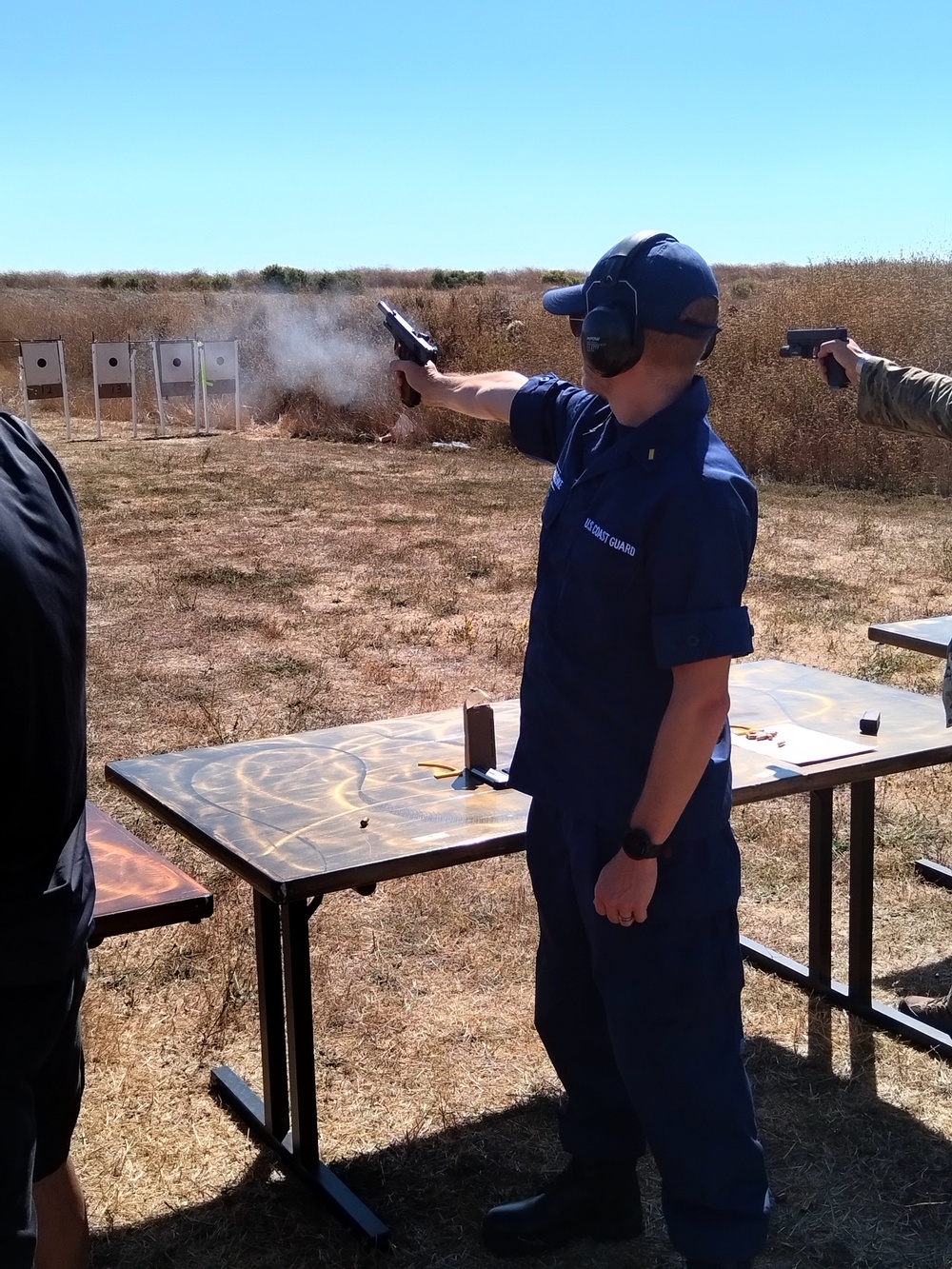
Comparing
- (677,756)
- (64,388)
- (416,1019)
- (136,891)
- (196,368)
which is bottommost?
(416,1019)

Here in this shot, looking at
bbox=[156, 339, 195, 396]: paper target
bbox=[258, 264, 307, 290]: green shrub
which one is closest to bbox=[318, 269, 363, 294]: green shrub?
bbox=[258, 264, 307, 290]: green shrub

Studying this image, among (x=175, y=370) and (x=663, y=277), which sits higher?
(x=175, y=370)

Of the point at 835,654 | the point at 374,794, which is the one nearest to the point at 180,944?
the point at 374,794

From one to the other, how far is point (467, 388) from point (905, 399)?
1046 millimetres

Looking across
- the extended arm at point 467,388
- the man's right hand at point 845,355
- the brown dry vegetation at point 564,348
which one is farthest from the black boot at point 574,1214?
the brown dry vegetation at point 564,348

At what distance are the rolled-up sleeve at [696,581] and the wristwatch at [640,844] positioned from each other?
245 mm

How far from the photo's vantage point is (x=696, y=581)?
1.76m

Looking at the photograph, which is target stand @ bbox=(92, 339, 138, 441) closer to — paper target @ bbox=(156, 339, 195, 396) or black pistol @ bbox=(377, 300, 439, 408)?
paper target @ bbox=(156, 339, 195, 396)

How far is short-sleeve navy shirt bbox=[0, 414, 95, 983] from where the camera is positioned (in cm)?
131

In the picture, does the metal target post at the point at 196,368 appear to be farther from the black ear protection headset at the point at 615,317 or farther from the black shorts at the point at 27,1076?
the black shorts at the point at 27,1076

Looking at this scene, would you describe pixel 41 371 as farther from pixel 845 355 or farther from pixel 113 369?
pixel 845 355

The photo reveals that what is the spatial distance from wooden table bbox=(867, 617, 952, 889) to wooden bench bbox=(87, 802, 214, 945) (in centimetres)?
210

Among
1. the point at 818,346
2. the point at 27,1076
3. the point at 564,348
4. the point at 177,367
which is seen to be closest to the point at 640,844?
the point at 27,1076

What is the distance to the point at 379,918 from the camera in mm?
3719
